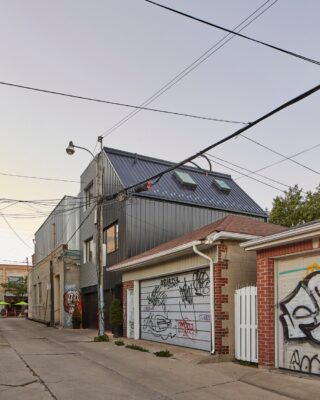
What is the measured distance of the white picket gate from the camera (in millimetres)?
11828

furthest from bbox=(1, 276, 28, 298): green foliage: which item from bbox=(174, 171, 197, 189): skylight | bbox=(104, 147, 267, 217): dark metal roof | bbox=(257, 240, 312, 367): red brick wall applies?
bbox=(257, 240, 312, 367): red brick wall

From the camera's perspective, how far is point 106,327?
24062 millimetres

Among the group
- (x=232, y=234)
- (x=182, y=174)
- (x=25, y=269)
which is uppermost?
(x=182, y=174)

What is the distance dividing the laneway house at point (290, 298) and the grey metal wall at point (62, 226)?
20306 mm

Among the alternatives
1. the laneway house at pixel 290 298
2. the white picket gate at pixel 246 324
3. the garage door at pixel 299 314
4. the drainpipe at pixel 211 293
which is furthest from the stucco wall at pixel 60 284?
the garage door at pixel 299 314

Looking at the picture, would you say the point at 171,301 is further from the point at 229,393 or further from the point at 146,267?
the point at 229,393

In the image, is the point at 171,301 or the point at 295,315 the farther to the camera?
the point at 171,301

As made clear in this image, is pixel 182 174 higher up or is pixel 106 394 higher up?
pixel 182 174

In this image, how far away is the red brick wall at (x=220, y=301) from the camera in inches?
504

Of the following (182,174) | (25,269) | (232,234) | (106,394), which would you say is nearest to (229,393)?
(106,394)

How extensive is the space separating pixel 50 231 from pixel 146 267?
2177 cm

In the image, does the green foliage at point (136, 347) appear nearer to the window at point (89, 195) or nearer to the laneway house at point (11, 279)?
the window at point (89, 195)

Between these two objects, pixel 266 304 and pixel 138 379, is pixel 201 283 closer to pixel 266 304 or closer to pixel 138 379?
pixel 266 304

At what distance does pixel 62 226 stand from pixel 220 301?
2224 centimetres
